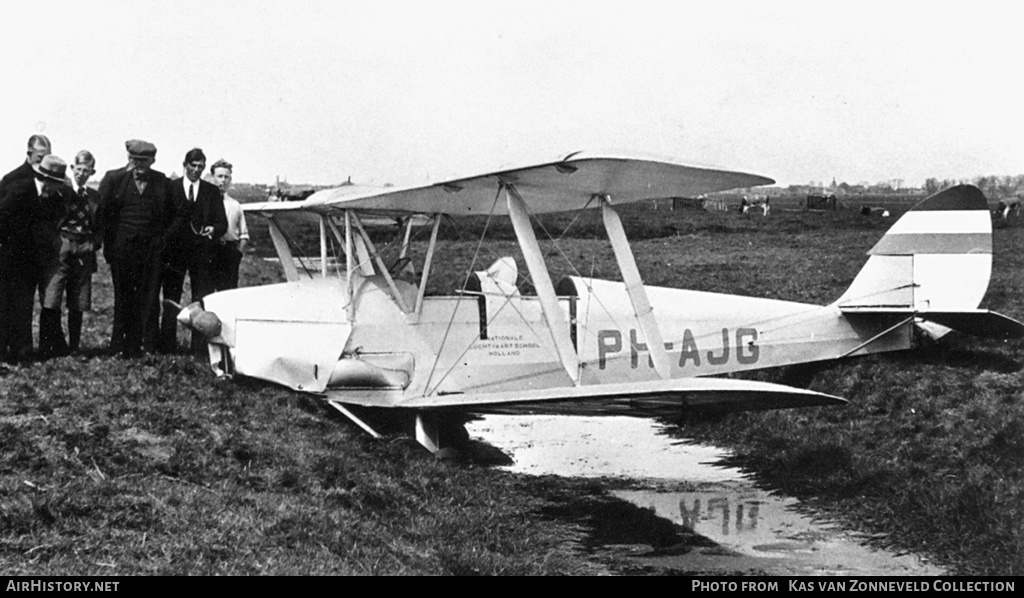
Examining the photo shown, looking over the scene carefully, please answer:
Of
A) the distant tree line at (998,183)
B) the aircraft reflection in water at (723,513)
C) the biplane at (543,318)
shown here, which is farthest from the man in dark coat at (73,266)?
the distant tree line at (998,183)

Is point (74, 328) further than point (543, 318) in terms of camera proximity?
No

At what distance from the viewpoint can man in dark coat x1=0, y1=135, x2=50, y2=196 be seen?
7840mm

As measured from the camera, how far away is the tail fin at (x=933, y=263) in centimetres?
973

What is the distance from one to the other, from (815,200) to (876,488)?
2329 inches

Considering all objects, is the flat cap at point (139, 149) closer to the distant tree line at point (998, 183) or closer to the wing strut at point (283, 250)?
the wing strut at point (283, 250)

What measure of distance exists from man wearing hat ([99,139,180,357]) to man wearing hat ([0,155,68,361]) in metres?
0.45

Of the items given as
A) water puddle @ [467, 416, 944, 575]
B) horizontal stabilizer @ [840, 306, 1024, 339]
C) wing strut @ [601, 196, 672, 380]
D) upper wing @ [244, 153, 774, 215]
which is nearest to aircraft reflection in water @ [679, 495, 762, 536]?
water puddle @ [467, 416, 944, 575]

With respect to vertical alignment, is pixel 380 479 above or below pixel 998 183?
below

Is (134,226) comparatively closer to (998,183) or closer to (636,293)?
(636,293)

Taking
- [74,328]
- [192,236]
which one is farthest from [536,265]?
[74,328]

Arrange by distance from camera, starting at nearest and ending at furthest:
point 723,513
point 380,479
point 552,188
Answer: point 380,479 < point 723,513 < point 552,188

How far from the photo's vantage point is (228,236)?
31.3 feet

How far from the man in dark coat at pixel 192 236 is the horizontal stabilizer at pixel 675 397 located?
9.68 ft

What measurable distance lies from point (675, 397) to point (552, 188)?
1.96 m
